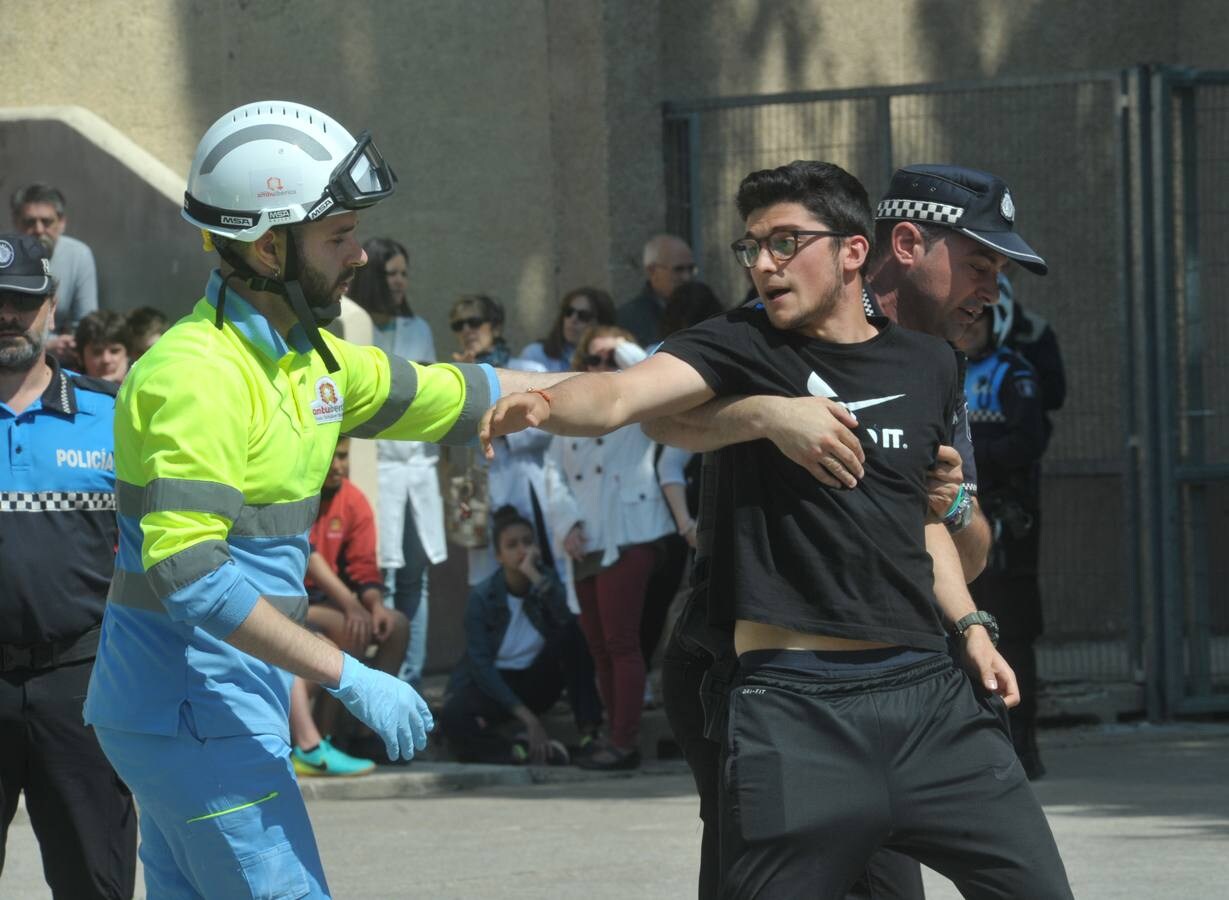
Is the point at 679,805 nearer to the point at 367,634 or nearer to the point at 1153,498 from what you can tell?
the point at 367,634

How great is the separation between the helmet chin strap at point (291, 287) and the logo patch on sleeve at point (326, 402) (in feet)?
0.10

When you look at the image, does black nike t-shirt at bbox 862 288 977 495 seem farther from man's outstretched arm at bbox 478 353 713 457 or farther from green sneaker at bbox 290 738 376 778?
green sneaker at bbox 290 738 376 778

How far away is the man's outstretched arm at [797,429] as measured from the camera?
392 centimetres

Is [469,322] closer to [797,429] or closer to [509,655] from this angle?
[509,655]

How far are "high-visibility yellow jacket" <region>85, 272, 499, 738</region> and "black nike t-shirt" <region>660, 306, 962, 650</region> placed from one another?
29.4 inches

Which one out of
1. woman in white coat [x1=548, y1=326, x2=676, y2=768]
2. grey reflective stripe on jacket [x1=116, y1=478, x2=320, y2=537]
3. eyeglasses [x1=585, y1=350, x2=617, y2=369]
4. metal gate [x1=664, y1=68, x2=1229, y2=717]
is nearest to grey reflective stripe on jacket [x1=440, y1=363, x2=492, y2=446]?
→ grey reflective stripe on jacket [x1=116, y1=478, x2=320, y2=537]

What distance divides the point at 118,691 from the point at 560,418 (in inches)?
38.2

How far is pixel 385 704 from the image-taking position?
3.80 m

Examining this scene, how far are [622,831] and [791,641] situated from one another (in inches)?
164

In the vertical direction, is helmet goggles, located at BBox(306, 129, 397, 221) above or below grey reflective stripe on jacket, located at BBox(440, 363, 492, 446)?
above

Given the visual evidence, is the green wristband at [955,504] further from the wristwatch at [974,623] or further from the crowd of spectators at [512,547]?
the crowd of spectators at [512,547]

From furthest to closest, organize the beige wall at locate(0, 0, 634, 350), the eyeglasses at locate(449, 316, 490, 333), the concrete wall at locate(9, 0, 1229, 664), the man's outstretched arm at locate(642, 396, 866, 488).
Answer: the beige wall at locate(0, 0, 634, 350), the concrete wall at locate(9, 0, 1229, 664), the eyeglasses at locate(449, 316, 490, 333), the man's outstretched arm at locate(642, 396, 866, 488)

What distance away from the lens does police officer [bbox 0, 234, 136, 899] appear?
5.18 metres

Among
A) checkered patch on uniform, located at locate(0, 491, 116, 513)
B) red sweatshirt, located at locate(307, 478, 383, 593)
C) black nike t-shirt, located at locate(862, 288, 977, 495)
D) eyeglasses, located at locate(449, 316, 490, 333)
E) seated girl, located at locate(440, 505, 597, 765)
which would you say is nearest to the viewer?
black nike t-shirt, located at locate(862, 288, 977, 495)
